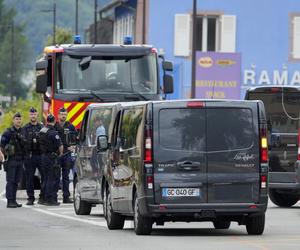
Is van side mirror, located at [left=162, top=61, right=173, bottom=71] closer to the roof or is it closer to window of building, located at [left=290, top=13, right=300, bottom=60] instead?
the roof

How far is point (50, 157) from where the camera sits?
2828 cm

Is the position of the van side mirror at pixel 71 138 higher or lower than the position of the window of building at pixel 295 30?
higher

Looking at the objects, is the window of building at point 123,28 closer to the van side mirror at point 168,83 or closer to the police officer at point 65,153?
the van side mirror at point 168,83

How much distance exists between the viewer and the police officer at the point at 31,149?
1101 inches

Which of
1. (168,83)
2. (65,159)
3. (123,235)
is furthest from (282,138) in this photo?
(123,235)

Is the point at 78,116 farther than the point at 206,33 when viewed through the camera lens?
No

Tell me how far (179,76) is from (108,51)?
3607 cm

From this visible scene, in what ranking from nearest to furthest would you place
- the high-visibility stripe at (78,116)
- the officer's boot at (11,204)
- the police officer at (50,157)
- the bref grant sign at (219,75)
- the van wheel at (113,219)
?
the van wheel at (113,219) → the officer's boot at (11,204) → the police officer at (50,157) → the high-visibility stripe at (78,116) → the bref grant sign at (219,75)

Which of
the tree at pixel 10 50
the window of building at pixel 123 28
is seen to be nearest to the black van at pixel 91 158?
the window of building at pixel 123 28

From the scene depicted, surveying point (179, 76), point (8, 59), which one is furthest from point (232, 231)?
point (8, 59)

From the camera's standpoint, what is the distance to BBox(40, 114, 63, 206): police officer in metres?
27.9

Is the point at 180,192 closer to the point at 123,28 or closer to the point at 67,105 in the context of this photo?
the point at 67,105

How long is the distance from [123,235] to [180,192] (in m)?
0.98

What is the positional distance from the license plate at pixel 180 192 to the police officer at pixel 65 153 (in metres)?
9.34
